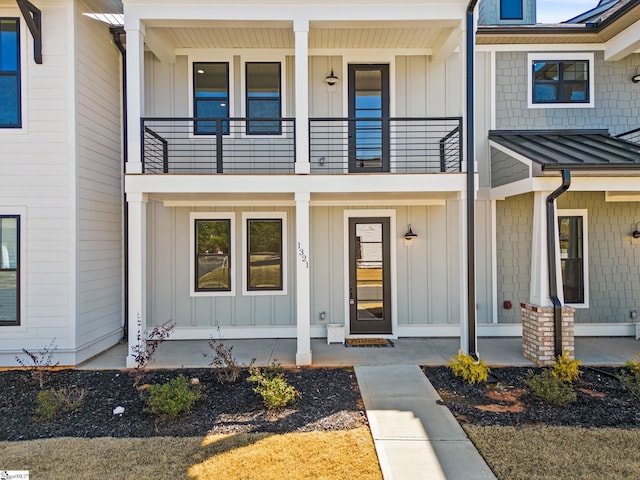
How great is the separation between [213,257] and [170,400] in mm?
3909

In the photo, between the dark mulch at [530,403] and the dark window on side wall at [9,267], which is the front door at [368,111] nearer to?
the dark mulch at [530,403]

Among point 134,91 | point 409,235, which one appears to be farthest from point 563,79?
point 134,91

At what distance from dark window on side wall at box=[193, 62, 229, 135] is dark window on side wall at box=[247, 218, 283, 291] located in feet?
7.04

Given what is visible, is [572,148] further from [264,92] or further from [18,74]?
[18,74]

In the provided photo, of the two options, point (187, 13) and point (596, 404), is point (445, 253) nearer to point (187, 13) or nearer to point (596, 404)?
point (596, 404)

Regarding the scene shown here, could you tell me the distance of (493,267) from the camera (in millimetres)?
8062

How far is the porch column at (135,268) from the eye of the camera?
617cm

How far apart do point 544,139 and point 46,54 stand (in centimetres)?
930

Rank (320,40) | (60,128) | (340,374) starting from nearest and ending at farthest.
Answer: (340,374) < (60,128) < (320,40)

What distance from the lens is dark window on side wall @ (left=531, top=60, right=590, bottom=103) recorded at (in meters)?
8.08

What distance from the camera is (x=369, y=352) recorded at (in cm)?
705

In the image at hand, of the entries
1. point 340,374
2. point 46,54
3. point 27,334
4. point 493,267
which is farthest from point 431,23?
point 27,334

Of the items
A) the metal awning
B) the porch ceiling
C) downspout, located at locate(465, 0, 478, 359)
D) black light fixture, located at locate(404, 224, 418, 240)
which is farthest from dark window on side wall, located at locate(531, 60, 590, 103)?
black light fixture, located at locate(404, 224, 418, 240)

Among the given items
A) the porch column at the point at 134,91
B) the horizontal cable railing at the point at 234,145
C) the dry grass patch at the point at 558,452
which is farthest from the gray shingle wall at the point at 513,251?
the porch column at the point at 134,91
